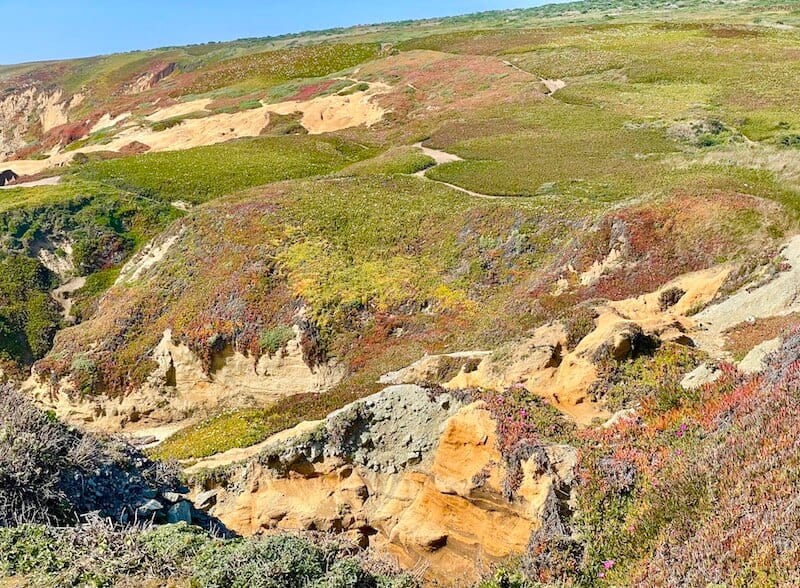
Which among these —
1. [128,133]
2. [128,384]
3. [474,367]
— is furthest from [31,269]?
[128,133]

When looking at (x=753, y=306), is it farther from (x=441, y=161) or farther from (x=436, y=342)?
(x=441, y=161)

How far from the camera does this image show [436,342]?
26359 millimetres

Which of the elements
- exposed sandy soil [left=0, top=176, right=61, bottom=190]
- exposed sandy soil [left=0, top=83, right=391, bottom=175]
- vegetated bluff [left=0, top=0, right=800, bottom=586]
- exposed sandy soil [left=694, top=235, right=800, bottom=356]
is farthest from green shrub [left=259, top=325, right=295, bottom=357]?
exposed sandy soil [left=0, top=83, right=391, bottom=175]

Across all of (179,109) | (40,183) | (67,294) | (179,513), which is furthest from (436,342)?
(179,109)

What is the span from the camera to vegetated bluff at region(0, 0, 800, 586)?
920 cm

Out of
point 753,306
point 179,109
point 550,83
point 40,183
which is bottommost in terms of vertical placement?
point 753,306

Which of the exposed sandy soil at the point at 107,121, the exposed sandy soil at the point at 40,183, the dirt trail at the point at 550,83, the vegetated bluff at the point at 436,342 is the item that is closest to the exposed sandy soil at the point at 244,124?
the vegetated bluff at the point at 436,342

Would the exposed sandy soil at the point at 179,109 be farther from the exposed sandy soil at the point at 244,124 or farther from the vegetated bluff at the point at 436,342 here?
the vegetated bluff at the point at 436,342

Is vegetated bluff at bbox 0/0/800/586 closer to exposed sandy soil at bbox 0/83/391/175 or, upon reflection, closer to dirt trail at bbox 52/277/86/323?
dirt trail at bbox 52/277/86/323

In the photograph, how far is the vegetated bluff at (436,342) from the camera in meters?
9.20

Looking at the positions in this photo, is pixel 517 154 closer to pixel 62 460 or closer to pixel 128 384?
pixel 128 384

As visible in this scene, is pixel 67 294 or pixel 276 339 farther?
pixel 67 294

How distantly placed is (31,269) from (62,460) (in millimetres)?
35774

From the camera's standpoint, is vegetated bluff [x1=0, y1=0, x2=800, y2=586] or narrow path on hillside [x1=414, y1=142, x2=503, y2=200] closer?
vegetated bluff [x1=0, y1=0, x2=800, y2=586]
